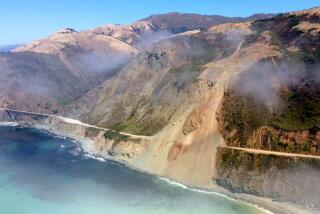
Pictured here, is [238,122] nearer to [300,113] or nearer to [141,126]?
[300,113]

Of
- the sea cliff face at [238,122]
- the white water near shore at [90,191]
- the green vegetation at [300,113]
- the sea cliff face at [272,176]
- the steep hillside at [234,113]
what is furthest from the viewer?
the green vegetation at [300,113]

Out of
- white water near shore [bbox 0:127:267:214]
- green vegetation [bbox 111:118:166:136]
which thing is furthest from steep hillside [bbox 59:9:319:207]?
white water near shore [bbox 0:127:267:214]

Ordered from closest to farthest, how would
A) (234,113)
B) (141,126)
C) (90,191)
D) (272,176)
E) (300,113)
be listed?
(272,176) < (90,191) < (300,113) < (234,113) < (141,126)

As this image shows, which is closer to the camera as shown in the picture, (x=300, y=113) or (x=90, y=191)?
(x=90, y=191)

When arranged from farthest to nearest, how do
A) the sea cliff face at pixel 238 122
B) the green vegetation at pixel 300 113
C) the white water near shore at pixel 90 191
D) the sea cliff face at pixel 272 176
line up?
the green vegetation at pixel 300 113 < the sea cliff face at pixel 238 122 < the white water near shore at pixel 90 191 < the sea cliff face at pixel 272 176

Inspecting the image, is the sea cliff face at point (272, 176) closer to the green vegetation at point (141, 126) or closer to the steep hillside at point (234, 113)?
the steep hillside at point (234, 113)

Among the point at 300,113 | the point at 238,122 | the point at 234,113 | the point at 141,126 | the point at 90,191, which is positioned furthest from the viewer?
the point at 141,126

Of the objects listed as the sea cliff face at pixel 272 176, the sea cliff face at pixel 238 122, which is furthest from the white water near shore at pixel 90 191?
the sea cliff face at pixel 238 122

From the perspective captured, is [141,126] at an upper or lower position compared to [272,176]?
upper

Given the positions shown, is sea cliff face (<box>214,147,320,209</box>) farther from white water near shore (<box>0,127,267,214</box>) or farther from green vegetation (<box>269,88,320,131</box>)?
green vegetation (<box>269,88,320,131</box>)

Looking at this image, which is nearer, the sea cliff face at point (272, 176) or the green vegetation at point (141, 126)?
the sea cliff face at point (272, 176)

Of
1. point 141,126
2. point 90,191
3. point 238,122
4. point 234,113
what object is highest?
point 234,113

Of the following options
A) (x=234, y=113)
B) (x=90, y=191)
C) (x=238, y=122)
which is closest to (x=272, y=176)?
(x=238, y=122)
